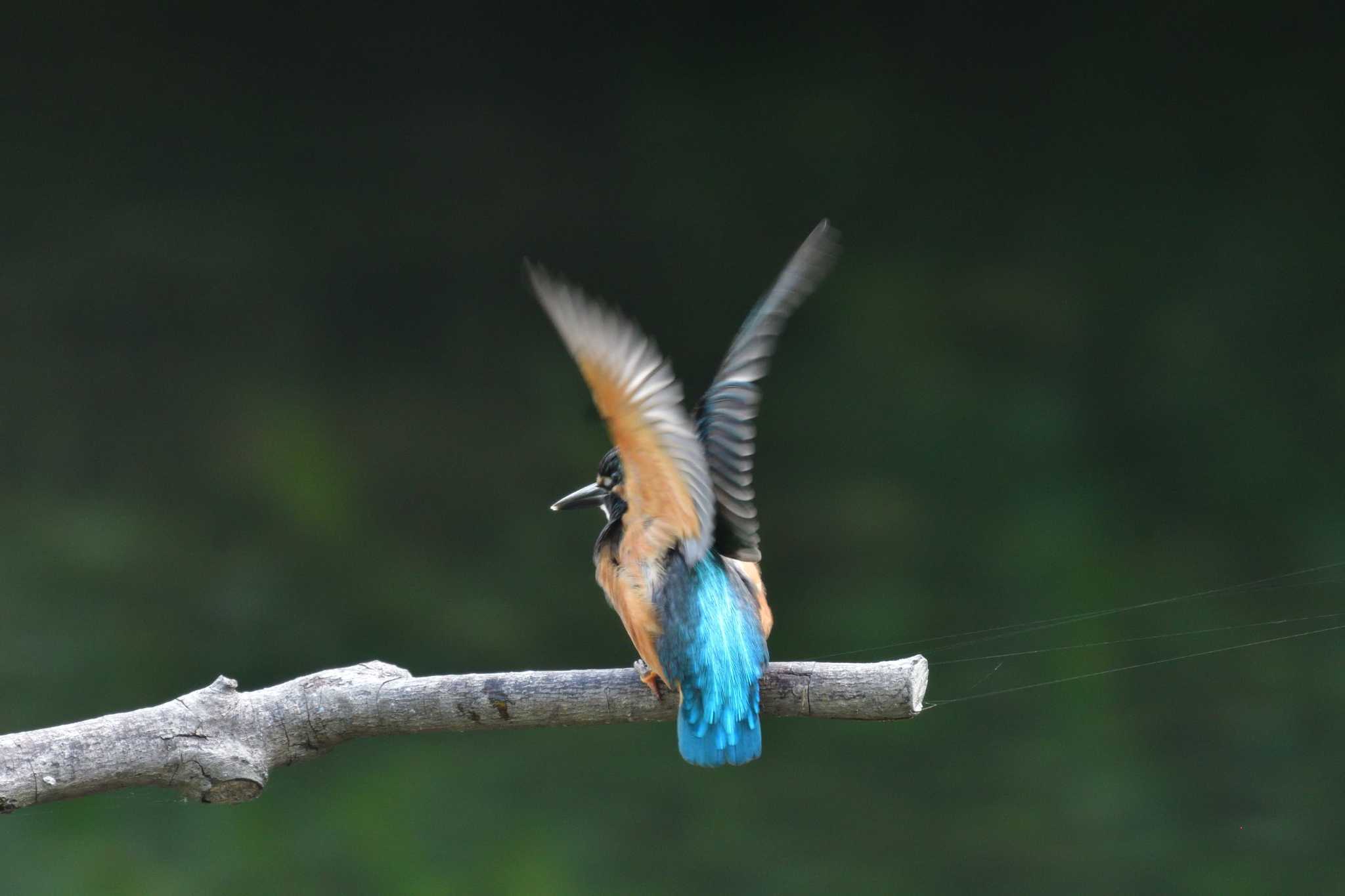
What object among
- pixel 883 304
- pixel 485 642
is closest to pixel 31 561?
pixel 485 642

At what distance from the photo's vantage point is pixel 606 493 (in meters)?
1.84

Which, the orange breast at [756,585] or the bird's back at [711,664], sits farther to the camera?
the orange breast at [756,585]

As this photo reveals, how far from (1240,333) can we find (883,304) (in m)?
0.70

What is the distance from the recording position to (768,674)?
1.56 metres

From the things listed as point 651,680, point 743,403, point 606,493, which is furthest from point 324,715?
point 743,403

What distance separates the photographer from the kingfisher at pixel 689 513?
4.63 ft

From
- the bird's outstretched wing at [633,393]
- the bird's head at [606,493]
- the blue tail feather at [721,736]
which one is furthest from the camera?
the bird's head at [606,493]

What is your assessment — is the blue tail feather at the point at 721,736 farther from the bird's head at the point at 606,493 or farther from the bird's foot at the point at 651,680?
the bird's head at the point at 606,493

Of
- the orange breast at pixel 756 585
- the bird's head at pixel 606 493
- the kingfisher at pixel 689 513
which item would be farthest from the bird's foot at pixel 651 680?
the bird's head at pixel 606 493

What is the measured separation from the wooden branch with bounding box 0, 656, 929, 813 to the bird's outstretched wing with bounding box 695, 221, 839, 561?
166 millimetres

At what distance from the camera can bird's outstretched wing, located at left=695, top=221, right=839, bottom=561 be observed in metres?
1.64

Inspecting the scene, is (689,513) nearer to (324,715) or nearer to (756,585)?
(756,585)

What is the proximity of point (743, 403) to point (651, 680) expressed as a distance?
361mm

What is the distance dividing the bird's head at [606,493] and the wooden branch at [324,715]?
0.29 m
